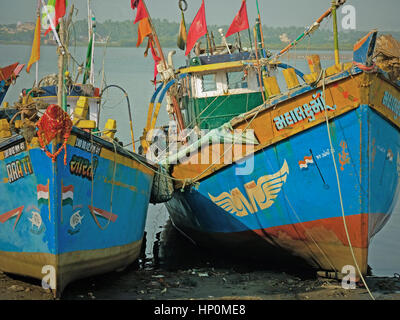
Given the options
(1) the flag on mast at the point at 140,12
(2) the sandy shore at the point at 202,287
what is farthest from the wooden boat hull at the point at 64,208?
(1) the flag on mast at the point at 140,12

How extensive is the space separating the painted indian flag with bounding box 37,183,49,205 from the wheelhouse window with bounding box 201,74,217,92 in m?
5.92

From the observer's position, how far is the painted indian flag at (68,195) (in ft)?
26.6

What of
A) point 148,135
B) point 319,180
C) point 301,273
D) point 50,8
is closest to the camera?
point 50,8

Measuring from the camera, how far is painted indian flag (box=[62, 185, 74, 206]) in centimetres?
809

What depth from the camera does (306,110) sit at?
9.34 metres

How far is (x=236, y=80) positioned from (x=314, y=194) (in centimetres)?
448

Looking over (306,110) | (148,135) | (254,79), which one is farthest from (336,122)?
(148,135)

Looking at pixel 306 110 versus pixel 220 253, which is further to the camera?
pixel 220 253

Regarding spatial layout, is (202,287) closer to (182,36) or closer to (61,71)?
(61,71)

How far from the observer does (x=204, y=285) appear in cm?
970

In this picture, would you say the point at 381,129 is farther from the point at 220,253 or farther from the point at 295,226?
the point at 220,253

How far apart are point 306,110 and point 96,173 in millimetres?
3865

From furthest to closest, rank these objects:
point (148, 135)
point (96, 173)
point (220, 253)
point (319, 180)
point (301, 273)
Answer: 1. point (148, 135)
2. point (220, 253)
3. point (301, 273)
4. point (319, 180)
5. point (96, 173)

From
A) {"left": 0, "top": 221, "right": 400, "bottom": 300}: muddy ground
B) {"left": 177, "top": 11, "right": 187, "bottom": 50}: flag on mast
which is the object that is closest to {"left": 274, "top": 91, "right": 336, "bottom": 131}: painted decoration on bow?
{"left": 0, "top": 221, "right": 400, "bottom": 300}: muddy ground
